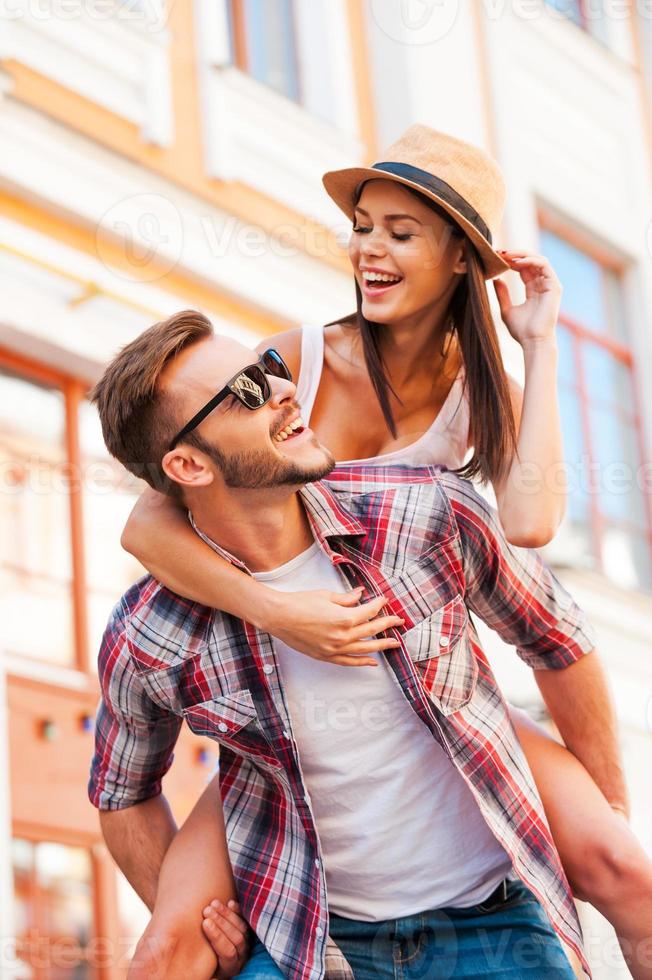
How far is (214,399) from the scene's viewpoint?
11.0 ft

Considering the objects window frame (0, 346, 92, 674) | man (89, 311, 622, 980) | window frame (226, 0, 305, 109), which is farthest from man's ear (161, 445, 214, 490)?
window frame (226, 0, 305, 109)

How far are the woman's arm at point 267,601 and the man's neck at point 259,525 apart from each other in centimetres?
6

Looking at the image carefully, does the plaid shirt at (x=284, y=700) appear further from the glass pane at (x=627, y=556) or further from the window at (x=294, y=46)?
the glass pane at (x=627, y=556)

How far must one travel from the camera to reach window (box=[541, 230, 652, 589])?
10.3 metres

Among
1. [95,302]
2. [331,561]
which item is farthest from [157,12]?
[331,561]

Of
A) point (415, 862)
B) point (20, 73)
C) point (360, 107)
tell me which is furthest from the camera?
point (360, 107)

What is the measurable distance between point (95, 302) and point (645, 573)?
5.21 metres

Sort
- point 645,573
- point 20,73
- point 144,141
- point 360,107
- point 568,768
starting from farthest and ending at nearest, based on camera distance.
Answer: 1. point 645,573
2. point 360,107
3. point 144,141
4. point 20,73
5. point 568,768

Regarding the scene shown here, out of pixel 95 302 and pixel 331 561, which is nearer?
pixel 331 561

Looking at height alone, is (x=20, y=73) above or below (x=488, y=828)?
above

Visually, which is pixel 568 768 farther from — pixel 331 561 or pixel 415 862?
pixel 331 561

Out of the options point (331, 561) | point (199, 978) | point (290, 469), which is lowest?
point (199, 978)

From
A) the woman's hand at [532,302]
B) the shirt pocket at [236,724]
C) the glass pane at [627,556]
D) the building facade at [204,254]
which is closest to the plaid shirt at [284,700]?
the shirt pocket at [236,724]

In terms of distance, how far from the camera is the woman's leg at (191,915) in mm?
3229
